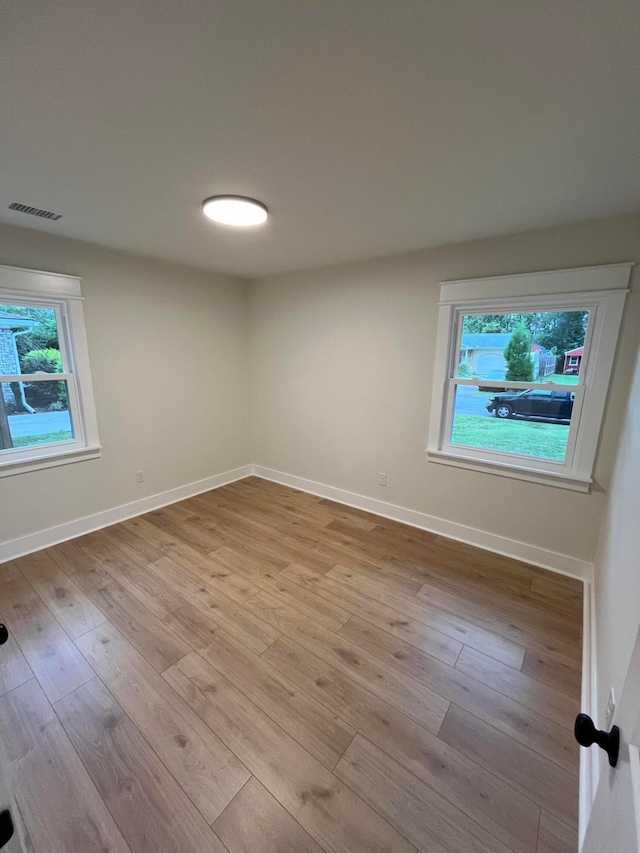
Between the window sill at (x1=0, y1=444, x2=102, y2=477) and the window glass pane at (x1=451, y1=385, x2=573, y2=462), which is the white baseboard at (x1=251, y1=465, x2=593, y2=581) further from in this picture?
the window sill at (x1=0, y1=444, x2=102, y2=477)

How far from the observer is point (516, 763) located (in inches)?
52.5

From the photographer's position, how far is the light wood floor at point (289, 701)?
45.7 inches

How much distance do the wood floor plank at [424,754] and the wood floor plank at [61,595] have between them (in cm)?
111

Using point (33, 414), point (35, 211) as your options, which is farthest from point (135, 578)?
point (35, 211)

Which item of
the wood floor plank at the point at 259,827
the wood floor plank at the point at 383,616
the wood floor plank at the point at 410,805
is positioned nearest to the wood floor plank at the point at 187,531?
the wood floor plank at the point at 383,616

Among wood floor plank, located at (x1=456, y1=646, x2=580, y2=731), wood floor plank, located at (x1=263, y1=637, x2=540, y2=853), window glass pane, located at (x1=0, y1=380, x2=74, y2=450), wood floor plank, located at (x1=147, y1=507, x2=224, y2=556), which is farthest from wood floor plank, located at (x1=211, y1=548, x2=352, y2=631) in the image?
window glass pane, located at (x1=0, y1=380, x2=74, y2=450)

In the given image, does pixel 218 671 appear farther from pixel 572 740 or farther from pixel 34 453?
pixel 34 453

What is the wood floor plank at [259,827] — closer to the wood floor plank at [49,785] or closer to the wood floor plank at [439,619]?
the wood floor plank at [49,785]

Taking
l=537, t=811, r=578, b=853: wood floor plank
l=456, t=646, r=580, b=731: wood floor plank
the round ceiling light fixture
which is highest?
the round ceiling light fixture

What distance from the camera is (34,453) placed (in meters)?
2.69

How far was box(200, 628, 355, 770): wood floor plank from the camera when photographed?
4.58 ft

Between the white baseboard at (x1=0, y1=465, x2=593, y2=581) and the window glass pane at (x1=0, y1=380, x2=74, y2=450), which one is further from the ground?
the window glass pane at (x1=0, y1=380, x2=74, y2=450)

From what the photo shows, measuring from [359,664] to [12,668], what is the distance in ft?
5.68

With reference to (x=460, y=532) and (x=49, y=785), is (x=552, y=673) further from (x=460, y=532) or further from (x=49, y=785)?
(x=49, y=785)
